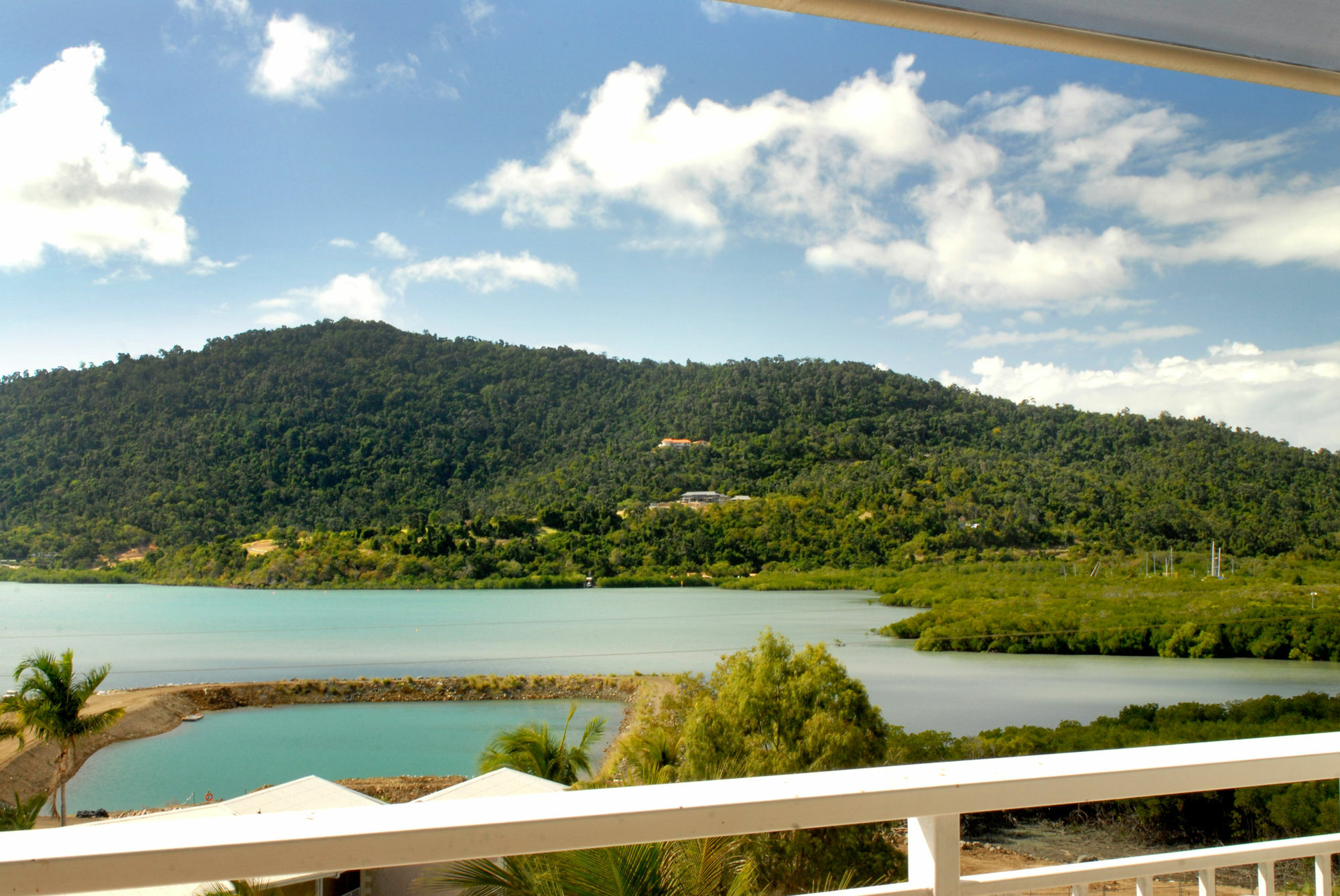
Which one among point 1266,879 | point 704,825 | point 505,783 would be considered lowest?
point 505,783

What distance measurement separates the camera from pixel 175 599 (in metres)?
5.69

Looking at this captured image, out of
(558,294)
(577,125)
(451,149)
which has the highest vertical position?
(577,125)

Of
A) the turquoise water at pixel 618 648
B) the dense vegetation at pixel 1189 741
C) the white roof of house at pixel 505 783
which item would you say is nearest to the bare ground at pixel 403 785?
the white roof of house at pixel 505 783

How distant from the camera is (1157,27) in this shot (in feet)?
3.73

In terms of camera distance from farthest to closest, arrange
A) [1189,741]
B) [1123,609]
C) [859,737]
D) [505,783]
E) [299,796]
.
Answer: [1123,609] < [859,737] < [505,783] < [1189,741] < [299,796]

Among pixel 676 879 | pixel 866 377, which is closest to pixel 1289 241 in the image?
pixel 866 377

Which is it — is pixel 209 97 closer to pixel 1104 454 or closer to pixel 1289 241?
pixel 1104 454

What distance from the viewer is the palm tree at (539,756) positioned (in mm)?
5723

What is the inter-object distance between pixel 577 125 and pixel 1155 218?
5.08 meters

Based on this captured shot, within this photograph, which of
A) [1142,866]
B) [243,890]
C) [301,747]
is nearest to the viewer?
[1142,866]

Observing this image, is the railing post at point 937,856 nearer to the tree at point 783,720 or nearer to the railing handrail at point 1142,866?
the railing handrail at point 1142,866

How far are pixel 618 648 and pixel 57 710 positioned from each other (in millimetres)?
3582

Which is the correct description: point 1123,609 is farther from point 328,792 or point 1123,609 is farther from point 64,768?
point 64,768

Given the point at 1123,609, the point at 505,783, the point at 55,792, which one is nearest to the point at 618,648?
the point at 505,783
